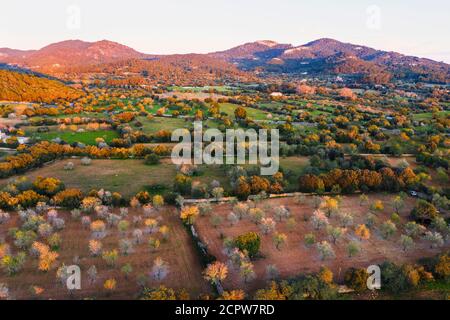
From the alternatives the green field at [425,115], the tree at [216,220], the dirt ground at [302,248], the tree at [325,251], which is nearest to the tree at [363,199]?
the dirt ground at [302,248]

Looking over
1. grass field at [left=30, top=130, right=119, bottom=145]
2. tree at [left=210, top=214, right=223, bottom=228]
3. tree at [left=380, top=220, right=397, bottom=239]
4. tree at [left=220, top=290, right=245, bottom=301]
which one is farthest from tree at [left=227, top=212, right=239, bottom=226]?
grass field at [left=30, top=130, right=119, bottom=145]

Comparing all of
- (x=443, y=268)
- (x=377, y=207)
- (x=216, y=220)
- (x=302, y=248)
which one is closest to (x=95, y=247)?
(x=216, y=220)

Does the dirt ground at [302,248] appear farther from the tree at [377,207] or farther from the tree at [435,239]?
the tree at [377,207]

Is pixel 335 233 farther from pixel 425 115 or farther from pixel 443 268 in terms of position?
pixel 425 115

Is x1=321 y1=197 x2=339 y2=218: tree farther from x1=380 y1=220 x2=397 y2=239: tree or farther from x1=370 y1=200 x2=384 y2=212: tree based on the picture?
x1=380 y1=220 x2=397 y2=239: tree

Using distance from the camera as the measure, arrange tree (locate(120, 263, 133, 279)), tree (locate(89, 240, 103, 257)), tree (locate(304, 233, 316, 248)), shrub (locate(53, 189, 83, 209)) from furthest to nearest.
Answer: shrub (locate(53, 189, 83, 209)) → tree (locate(304, 233, 316, 248)) → tree (locate(89, 240, 103, 257)) → tree (locate(120, 263, 133, 279))
